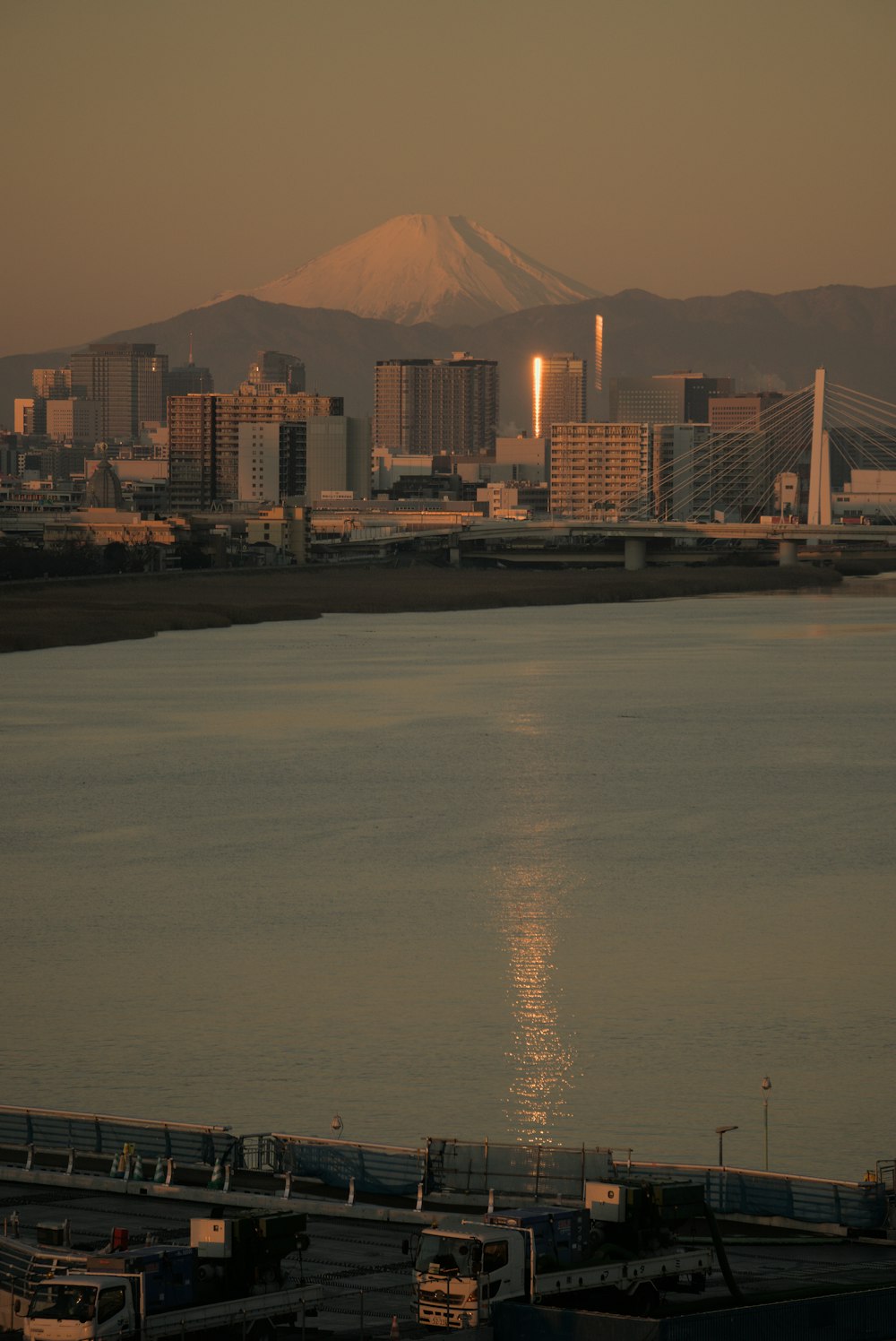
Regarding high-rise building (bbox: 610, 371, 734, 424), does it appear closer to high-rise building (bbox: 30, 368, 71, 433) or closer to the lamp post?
high-rise building (bbox: 30, 368, 71, 433)

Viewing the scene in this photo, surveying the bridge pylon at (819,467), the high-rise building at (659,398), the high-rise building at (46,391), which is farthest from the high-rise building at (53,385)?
the bridge pylon at (819,467)

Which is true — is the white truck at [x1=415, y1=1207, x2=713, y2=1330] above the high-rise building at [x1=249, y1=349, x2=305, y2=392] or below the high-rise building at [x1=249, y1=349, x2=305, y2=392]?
below

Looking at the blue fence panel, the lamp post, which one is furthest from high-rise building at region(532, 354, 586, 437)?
the blue fence panel

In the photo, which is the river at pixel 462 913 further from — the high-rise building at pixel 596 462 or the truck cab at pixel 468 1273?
the high-rise building at pixel 596 462

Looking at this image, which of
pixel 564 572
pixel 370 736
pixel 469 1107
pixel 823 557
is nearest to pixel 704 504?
pixel 823 557

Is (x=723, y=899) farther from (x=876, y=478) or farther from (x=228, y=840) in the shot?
(x=876, y=478)

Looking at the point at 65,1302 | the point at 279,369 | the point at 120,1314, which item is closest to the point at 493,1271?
the point at 120,1314
